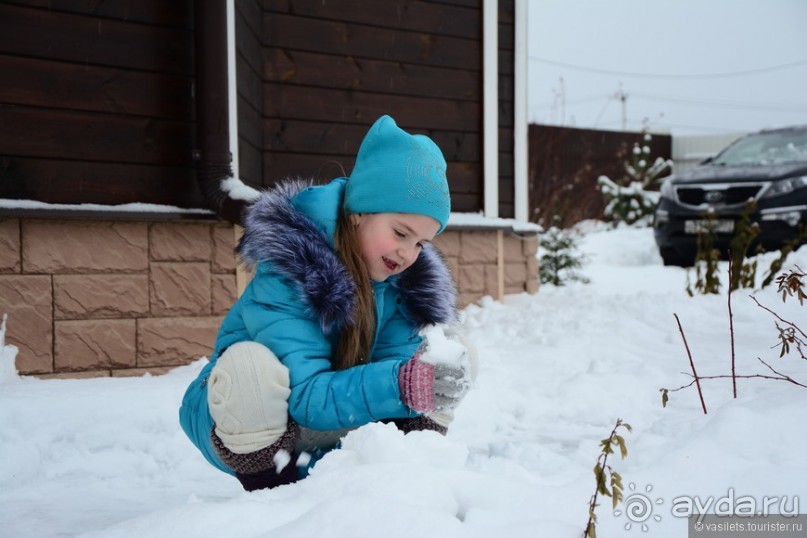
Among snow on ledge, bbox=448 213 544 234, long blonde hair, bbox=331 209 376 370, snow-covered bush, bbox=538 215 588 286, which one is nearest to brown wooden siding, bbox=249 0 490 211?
snow on ledge, bbox=448 213 544 234

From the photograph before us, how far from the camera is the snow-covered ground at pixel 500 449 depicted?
1.36 metres

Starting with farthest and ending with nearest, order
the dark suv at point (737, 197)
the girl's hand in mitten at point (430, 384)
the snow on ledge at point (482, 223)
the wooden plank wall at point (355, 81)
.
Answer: the dark suv at point (737, 197)
the snow on ledge at point (482, 223)
the wooden plank wall at point (355, 81)
the girl's hand in mitten at point (430, 384)

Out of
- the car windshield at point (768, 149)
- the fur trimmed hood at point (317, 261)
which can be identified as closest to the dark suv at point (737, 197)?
the car windshield at point (768, 149)

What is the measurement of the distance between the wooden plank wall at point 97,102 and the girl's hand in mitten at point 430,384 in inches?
96.6

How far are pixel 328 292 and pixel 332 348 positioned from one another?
0.21 m

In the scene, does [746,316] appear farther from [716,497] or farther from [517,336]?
[716,497]

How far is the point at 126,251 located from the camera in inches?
144

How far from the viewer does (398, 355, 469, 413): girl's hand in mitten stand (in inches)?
67.7

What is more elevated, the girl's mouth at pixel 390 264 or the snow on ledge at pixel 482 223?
the snow on ledge at pixel 482 223

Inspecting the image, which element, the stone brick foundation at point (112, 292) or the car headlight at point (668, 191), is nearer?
the stone brick foundation at point (112, 292)

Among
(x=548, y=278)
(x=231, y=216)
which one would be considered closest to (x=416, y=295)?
(x=231, y=216)

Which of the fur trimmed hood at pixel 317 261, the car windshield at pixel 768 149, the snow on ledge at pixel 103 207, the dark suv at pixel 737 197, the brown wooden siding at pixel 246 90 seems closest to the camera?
the fur trimmed hood at pixel 317 261

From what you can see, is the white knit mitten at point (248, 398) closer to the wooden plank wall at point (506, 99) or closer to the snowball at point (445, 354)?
the snowball at point (445, 354)

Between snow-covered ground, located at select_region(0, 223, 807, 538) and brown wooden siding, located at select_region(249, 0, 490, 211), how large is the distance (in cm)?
140
